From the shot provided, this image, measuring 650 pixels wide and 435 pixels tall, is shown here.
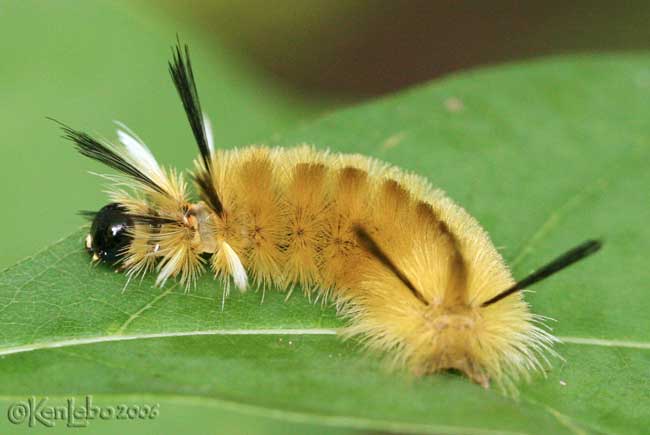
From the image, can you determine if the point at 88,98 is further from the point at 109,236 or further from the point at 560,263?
the point at 560,263

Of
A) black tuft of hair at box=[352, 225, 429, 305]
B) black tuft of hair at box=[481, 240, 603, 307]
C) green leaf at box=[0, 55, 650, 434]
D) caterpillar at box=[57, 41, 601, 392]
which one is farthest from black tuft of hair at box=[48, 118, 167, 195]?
black tuft of hair at box=[481, 240, 603, 307]

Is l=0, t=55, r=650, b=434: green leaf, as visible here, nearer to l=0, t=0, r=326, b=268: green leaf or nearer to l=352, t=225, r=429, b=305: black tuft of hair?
l=352, t=225, r=429, b=305: black tuft of hair

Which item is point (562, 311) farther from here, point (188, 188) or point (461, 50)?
point (461, 50)

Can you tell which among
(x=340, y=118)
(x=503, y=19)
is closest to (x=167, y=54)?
(x=340, y=118)

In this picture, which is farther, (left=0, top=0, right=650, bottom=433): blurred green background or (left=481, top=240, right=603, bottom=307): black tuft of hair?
(left=0, top=0, right=650, bottom=433): blurred green background

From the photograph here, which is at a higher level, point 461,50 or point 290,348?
point 461,50

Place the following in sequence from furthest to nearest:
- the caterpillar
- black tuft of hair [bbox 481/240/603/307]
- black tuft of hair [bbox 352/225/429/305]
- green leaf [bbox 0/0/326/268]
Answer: green leaf [bbox 0/0/326/268] → the caterpillar → black tuft of hair [bbox 352/225/429/305] → black tuft of hair [bbox 481/240/603/307]
